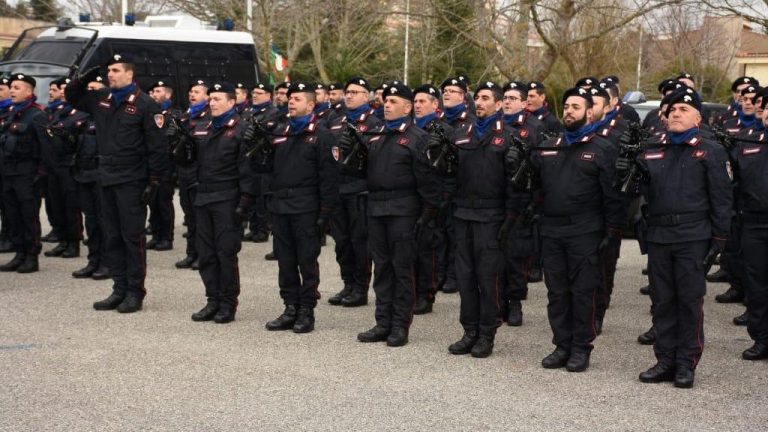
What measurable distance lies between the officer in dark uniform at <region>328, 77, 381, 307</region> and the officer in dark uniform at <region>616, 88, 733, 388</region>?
11.9ft

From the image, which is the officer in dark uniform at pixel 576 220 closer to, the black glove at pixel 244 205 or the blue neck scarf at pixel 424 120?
the blue neck scarf at pixel 424 120

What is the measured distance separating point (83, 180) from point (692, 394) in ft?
25.0

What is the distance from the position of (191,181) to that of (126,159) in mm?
3275

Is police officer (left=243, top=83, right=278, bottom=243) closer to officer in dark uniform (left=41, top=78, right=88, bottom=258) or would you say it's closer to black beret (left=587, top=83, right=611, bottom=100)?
officer in dark uniform (left=41, top=78, right=88, bottom=258)

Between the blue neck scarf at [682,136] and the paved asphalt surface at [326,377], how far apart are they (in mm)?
1688

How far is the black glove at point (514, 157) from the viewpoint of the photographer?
7809mm

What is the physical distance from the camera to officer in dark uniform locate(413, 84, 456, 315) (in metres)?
8.48

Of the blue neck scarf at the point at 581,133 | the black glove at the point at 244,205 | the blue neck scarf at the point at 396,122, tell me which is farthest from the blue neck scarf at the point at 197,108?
the blue neck scarf at the point at 581,133

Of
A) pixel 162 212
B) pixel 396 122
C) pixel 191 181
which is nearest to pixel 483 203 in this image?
pixel 396 122

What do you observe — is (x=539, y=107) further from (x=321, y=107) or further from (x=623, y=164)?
(x=623, y=164)

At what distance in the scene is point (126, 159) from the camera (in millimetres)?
9805

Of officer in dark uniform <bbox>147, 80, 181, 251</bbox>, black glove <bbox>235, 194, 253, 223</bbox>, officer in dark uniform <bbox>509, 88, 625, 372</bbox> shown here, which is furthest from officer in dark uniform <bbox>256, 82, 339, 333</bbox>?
officer in dark uniform <bbox>147, 80, 181, 251</bbox>

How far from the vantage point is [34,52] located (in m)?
19.3

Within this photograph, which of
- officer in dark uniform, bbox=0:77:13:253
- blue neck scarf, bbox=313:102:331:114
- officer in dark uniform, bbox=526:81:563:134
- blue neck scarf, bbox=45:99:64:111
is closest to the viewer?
officer in dark uniform, bbox=526:81:563:134
